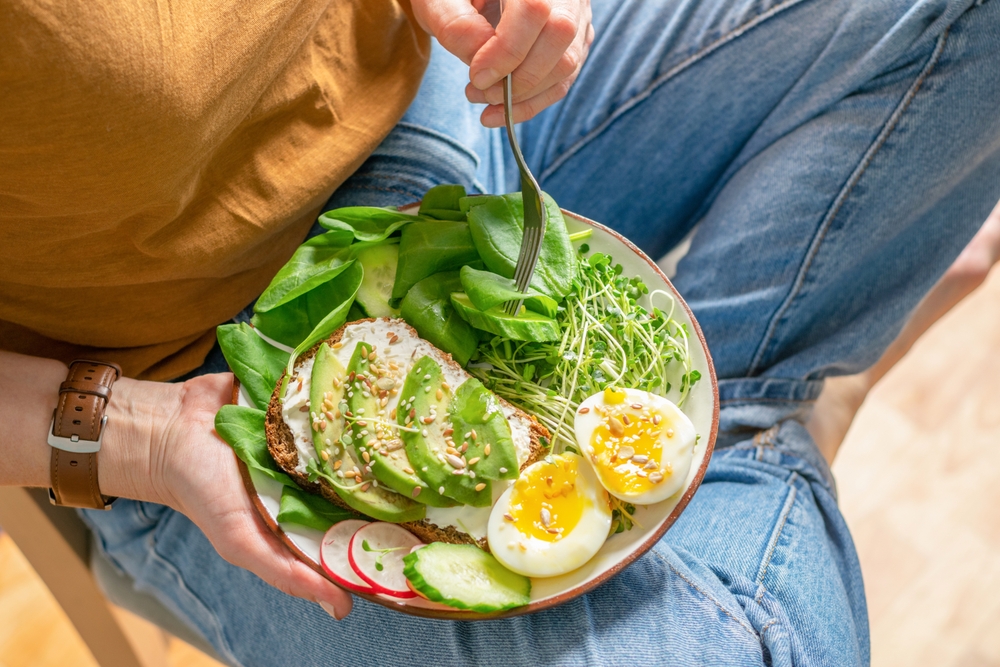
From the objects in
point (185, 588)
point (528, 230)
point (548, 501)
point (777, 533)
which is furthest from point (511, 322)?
point (185, 588)

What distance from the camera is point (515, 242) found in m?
1.03

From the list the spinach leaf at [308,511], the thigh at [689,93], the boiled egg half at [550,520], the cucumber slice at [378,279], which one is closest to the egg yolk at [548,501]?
the boiled egg half at [550,520]

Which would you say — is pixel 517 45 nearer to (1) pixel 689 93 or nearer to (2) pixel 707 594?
(1) pixel 689 93

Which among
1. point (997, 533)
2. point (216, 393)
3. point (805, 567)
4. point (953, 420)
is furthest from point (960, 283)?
point (216, 393)

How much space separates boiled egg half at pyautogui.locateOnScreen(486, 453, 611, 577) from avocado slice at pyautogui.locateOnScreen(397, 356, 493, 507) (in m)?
0.05

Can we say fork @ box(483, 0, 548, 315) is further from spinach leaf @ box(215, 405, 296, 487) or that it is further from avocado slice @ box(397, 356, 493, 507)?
spinach leaf @ box(215, 405, 296, 487)

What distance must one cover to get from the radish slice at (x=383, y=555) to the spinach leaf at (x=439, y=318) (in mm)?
268

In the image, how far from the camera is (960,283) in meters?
1.66

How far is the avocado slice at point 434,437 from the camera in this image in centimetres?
93

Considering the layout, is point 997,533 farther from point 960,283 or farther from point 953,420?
point 960,283

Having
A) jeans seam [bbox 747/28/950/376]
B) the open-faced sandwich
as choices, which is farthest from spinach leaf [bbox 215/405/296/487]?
jeans seam [bbox 747/28/950/376]

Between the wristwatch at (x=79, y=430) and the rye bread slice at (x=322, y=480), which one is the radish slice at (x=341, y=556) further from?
the wristwatch at (x=79, y=430)

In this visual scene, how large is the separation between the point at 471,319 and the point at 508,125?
0.92 feet

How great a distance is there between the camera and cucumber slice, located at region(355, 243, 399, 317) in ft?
3.60
